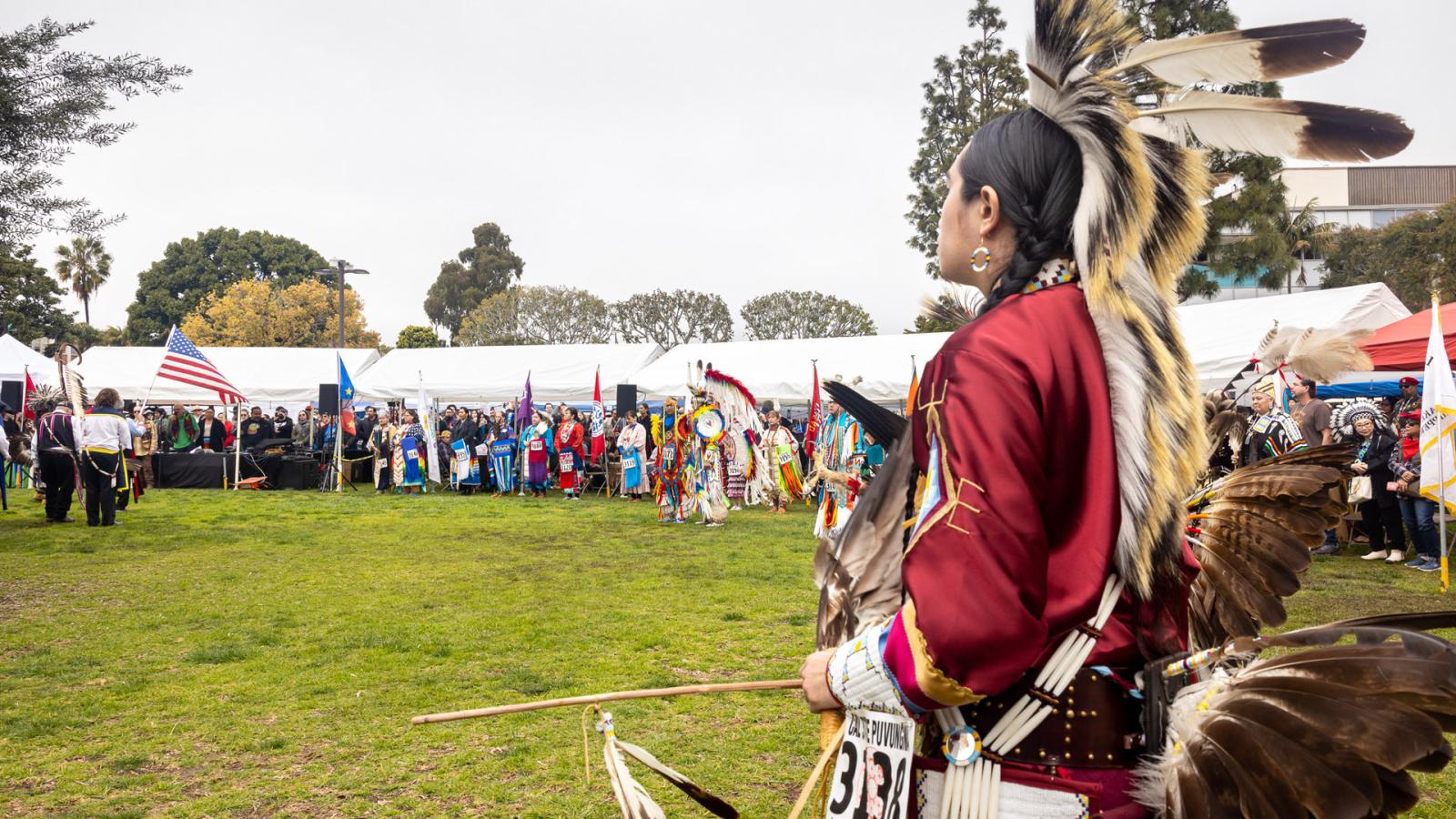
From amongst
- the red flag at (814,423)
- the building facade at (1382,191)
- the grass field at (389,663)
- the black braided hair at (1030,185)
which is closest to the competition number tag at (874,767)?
the black braided hair at (1030,185)

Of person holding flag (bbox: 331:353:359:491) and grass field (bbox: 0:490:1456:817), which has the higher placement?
person holding flag (bbox: 331:353:359:491)

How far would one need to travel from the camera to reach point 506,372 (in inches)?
1073

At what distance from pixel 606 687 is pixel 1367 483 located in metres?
9.46

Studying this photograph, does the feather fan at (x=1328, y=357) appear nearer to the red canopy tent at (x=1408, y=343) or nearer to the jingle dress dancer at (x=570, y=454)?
the red canopy tent at (x=1408, y=343)

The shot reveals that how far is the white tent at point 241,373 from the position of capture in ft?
95.1

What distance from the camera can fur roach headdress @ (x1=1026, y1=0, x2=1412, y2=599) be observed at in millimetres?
1375

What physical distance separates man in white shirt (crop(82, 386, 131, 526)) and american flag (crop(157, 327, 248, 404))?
12.3 ft

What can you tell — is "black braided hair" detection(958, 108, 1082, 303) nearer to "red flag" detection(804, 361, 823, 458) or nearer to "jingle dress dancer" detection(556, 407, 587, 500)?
"red flag" detection(804, 361, 823, 458)

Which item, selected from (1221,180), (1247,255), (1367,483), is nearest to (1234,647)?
(1221,180)

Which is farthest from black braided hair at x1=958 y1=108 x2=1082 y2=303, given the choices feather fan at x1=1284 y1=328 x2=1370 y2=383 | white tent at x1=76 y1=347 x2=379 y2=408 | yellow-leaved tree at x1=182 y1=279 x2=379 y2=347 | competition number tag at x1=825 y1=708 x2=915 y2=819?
yellow-leaved tree at x1=182 y1=279 x2=379 y2=347

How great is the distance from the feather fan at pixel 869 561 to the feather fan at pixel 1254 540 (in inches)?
32.8

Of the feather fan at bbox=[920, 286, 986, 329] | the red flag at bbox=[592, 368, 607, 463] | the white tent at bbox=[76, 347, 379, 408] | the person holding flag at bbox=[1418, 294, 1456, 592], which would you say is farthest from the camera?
the white tent at bbox=[76, 347, 379, 408]

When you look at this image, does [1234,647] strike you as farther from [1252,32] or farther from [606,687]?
[606,687]

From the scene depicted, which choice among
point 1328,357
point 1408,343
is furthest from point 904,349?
point 1328,357
